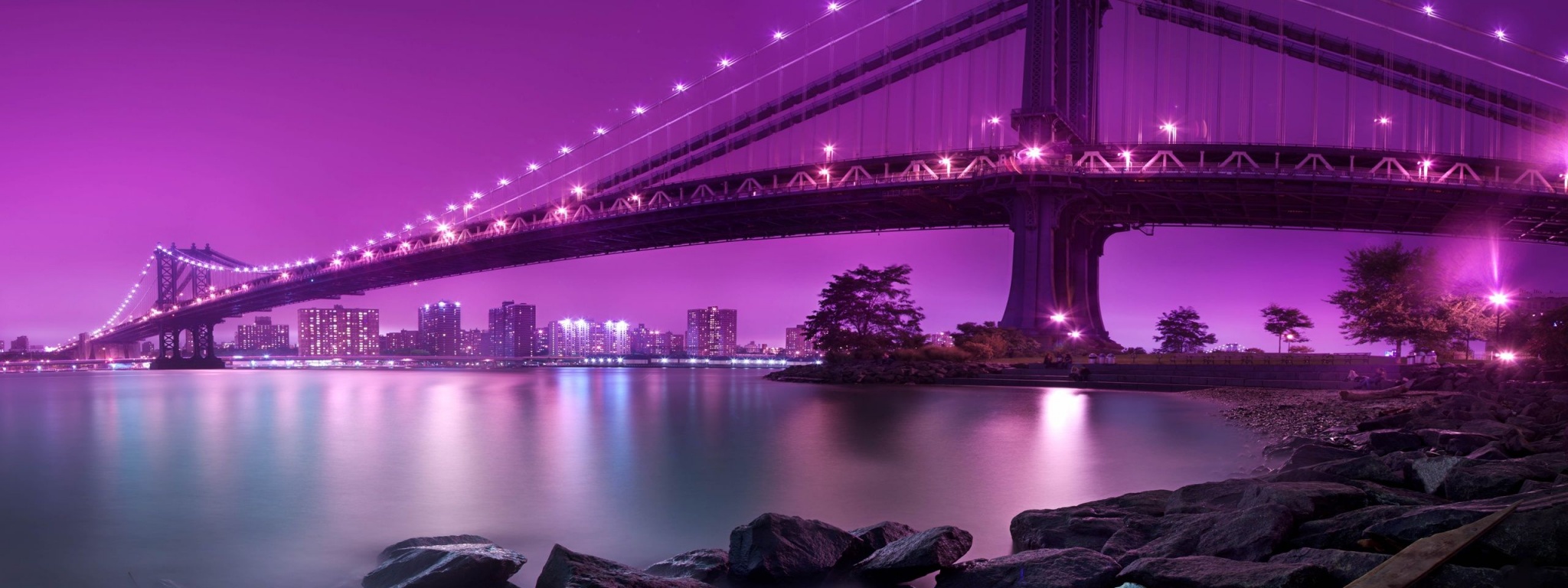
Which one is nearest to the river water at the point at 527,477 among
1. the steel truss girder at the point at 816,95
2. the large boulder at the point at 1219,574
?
the large boulder at the point at 1219,574

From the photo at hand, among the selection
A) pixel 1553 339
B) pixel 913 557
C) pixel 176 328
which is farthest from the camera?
pixel 176 328

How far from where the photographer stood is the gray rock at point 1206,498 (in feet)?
17.9

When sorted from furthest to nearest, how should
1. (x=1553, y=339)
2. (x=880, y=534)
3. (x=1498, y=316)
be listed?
1. (x=1498, y=316)
2. (x=1553, y=339)
3. (x=880, y=534)

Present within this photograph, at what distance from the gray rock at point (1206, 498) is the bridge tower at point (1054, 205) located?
1152 inches

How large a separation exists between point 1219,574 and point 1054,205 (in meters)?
33.7

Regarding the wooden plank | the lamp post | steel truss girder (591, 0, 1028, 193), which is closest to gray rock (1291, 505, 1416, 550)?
the wooden plank

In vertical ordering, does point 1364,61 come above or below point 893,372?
above

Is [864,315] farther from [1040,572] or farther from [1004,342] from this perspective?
[1040,572]

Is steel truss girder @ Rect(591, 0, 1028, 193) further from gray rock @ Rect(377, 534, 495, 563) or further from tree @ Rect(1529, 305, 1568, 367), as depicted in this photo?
gray rock @ Rect(377, 534, 495, 563)

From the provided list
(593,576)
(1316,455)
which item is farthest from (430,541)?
(1316,455)

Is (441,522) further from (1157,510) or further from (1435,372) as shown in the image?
(1435,372)

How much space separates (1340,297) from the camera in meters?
31.9

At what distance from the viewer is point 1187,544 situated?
14.5 feet

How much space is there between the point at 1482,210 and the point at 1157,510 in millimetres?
42988
